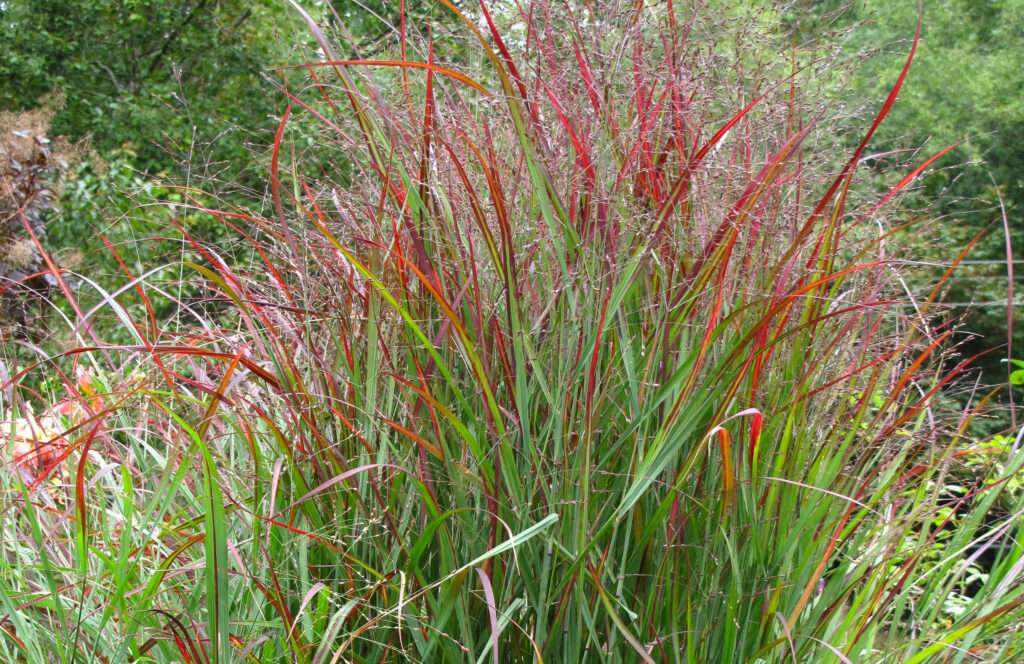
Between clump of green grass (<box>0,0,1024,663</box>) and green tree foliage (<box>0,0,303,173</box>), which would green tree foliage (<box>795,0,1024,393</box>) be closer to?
green tree foliage (<box>0,0,303,173</box>)

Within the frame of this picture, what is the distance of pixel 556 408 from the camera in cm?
131

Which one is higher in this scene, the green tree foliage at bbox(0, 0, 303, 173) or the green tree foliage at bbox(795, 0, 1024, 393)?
the green tree foliage at bbox(0, 0, 303, 173)

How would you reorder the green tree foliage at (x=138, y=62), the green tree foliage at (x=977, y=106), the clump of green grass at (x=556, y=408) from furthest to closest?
the green tree foliage at (x=977, y=106), the green tree foliage at (x=138, y=62), the clump of green grass at (x=556, y=408)

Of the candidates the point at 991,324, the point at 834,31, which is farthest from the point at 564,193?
the point at 991,324

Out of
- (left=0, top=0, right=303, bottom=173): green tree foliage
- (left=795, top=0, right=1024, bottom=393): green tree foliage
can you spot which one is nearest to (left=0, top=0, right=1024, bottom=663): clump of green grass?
(left=0, top=0, right=303, bottom=173): green tree foliage

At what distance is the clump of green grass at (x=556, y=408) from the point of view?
1.33m

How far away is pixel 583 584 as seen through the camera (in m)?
1.32

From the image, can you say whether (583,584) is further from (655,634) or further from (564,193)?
(564,193)

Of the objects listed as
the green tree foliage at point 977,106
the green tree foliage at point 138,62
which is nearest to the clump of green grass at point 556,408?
the green tree foliage at point 138,62

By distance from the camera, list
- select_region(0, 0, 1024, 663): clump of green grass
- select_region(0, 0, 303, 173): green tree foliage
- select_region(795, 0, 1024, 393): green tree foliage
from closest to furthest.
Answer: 1. select_region(0, 0, 1024, 663): clump of green grass
2. select_region(0, 0, 303, 173): green tree foliage
3. select_region(795, 0, 1024, 393): green tree foliage

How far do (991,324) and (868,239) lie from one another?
13.4m

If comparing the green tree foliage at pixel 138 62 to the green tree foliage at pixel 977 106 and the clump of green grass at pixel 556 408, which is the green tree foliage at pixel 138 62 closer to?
the green tree foliage at pixel 977 106

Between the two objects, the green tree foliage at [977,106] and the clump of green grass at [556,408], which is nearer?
the clump of green grass at [556,408]

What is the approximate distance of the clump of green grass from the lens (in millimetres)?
1328
